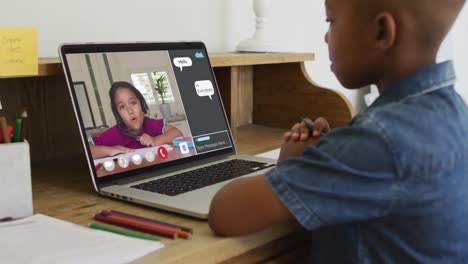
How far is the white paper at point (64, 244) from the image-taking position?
1.92 ft

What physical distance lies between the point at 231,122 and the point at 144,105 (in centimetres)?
33

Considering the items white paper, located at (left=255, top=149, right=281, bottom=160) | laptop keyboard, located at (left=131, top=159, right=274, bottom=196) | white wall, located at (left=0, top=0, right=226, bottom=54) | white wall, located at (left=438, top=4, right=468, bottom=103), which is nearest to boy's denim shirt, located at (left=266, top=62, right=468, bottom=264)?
laptop keyboard, located at (left=131, top=159, right=274, bottom=196)

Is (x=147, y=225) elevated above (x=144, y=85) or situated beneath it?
situated beneath

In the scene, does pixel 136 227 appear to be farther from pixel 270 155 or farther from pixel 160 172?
pixel 270 155

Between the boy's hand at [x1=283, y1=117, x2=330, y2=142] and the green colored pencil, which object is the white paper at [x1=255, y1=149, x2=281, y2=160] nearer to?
the boy's hand at [x1=283, y1=117, x2=330, y2=142]

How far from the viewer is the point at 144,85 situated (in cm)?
102

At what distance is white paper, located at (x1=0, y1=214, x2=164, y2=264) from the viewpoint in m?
0.59

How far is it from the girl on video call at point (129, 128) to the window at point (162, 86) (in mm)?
44

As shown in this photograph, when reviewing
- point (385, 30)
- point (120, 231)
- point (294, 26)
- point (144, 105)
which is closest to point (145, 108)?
point (144, 105)

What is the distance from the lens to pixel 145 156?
967 mm

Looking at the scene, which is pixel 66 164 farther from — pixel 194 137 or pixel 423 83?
pixel 423 83

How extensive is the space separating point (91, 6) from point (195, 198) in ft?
2.00

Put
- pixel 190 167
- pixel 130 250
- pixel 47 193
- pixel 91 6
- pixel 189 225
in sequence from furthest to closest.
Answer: pixel 91 6
pixel 190 167
pixel 47 193
pixel 189 225
pixel 130 250

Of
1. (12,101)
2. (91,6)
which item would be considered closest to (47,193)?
(12,101)
